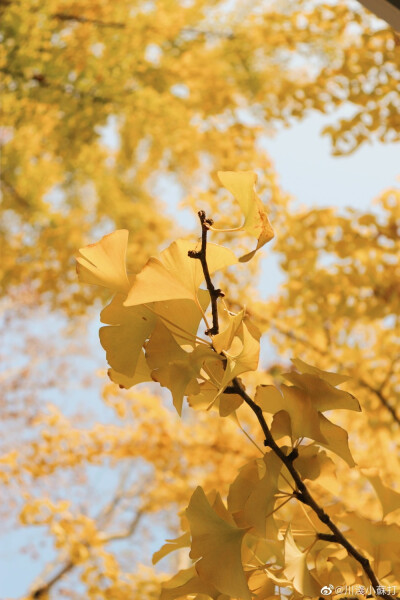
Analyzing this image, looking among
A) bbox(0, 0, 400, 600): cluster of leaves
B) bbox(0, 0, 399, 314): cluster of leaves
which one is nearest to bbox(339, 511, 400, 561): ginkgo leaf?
bbox(0, 0, 400, 600): cluster of leaves

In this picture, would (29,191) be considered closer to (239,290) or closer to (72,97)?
(72,97)

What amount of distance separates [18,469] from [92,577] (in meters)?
0.25

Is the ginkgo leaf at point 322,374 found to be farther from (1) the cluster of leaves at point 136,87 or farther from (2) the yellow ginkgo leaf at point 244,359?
(1) the cluster of leaves at point 136,87

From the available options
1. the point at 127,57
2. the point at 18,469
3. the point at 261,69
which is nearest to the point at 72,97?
the point at 127,57

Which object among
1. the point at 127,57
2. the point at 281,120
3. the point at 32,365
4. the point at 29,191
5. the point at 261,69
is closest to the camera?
the point at 281,120

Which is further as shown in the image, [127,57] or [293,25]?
[127,57]

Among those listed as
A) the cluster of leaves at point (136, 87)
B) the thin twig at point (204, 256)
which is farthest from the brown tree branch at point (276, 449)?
the cluster of leaves at point (136, 87)

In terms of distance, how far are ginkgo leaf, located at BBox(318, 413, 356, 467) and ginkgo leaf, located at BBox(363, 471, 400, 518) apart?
9cm

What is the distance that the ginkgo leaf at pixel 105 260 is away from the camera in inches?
10.6

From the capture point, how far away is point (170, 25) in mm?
1463

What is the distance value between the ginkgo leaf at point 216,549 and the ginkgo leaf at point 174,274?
98 mm

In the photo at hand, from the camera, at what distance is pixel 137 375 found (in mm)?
307

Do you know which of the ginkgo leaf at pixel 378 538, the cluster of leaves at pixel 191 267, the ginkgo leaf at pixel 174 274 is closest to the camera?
the ginkgo leaf at pixel 174 274

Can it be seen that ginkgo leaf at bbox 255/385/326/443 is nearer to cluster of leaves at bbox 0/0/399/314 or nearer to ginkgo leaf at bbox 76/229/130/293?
ginkgo leaf at bbox 76/229/130/293
